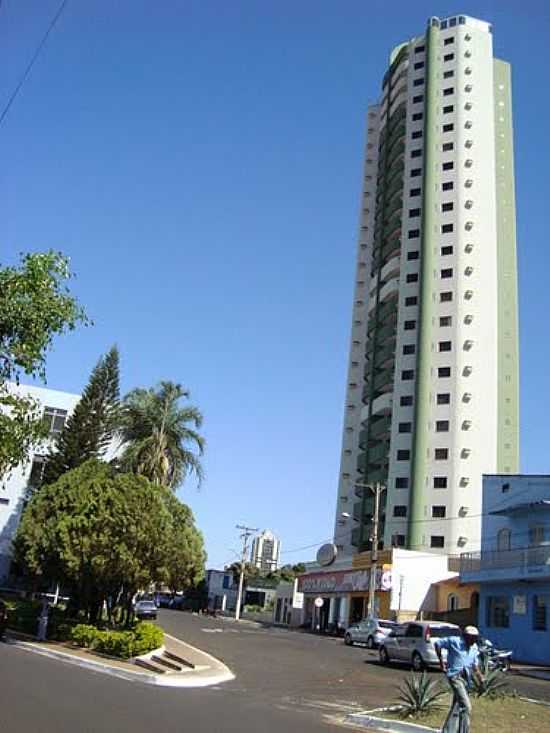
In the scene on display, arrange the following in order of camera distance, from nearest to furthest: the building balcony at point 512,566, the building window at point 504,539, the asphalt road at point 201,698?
the asphalt road at point 201,698, the building balcony at point 512,566, the building window at point 504,539

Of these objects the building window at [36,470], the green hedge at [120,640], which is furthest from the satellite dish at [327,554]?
the green hedge at [120,640]

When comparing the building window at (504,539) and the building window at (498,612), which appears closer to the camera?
the building window at (498,612)

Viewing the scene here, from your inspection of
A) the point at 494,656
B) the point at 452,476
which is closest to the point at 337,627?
the point at 452,476

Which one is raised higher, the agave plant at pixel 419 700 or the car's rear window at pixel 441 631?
the car's rear window at pixel 441 631

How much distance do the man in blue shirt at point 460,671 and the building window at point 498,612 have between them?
28628 mm

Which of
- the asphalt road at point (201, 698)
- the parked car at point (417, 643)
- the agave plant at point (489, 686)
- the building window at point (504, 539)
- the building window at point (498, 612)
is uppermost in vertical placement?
the building window at point (504, 539)

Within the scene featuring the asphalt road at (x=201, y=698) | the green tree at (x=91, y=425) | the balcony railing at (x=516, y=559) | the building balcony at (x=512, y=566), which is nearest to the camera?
the asphalt road at (x=201, y=698)

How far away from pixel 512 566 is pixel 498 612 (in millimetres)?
3196

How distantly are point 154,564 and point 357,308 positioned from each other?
6861 centimetres

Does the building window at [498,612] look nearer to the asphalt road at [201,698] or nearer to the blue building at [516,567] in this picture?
the blue building at [516,567]

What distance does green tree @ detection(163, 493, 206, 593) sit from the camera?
25.7m

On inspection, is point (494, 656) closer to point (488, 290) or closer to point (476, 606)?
point (476, 606)

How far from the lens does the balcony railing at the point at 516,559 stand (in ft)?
116

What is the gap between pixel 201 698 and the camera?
48.4ft
